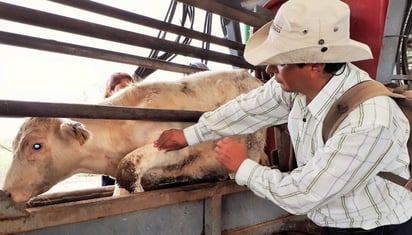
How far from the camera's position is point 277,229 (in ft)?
6.98

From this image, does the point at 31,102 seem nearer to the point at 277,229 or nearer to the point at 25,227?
the point at 25,227

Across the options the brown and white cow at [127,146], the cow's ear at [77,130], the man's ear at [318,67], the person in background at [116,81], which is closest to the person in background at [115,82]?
the person in background at [116,81]

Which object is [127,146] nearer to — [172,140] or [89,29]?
[172,140]

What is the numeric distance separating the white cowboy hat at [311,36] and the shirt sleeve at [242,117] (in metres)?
0.46

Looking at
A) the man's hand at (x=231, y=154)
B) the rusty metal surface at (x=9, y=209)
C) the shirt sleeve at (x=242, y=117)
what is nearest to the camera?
the rusty metal surface at (x=9, y=209)

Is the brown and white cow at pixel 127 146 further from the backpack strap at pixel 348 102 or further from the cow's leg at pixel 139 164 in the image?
the backpack strap at pixel 348 102

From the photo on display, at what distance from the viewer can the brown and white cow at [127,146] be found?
2.04m

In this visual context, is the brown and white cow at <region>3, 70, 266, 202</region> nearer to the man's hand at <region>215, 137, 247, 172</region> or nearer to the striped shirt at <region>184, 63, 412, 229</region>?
the man's hand at <region>215, 137, 247, 172</region>

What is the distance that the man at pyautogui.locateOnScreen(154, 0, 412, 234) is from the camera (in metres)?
1.23

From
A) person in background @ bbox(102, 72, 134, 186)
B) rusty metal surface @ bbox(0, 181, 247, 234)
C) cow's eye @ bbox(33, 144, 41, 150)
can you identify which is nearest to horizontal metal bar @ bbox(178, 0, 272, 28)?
rusty metal surface @ bbox(0, 181, 247, 234)

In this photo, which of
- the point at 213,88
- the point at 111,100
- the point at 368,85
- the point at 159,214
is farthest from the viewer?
the point at 213,88

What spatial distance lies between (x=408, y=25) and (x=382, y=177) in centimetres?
190

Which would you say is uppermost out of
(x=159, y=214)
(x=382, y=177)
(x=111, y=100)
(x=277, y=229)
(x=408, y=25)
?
(x=408, y=25)

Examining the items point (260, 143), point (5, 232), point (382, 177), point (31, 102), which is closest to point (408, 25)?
point (260, 143)
